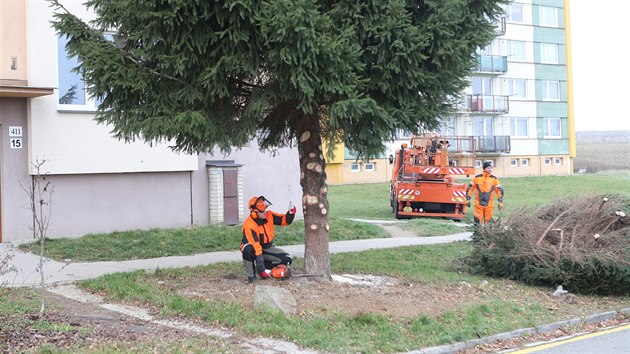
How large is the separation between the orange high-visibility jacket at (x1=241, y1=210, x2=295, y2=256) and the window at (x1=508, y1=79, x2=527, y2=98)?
42003mm

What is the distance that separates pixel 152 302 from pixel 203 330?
1455 mm

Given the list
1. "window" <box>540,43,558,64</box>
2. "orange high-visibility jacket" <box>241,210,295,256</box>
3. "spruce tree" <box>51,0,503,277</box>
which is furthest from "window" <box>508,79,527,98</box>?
"orange high-visibility jacket" <box>241,210,295,256</box>

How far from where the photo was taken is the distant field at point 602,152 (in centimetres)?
6322

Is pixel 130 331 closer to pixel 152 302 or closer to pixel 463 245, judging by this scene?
pixel 152 302

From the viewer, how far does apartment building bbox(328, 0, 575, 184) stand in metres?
48.0

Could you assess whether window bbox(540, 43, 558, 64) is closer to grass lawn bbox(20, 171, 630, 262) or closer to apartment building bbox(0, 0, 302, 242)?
grass lawn bbox(20, 171, 630, 262)

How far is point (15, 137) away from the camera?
14906 millimetres

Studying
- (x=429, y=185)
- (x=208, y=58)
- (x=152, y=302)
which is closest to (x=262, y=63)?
(x=208, y=58)

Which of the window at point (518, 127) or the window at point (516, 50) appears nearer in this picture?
the window at point (516, 50)

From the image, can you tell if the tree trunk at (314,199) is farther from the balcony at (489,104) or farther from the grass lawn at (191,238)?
the balcony at (489,104)

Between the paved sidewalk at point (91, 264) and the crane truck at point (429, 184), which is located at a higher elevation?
the crane truck at point (429, 184)

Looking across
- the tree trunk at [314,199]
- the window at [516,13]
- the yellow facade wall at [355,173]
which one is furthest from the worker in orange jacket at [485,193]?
the window at [516,13]

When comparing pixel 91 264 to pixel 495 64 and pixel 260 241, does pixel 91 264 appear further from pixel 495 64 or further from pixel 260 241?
pixel 495 64

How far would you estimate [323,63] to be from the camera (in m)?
8.62
